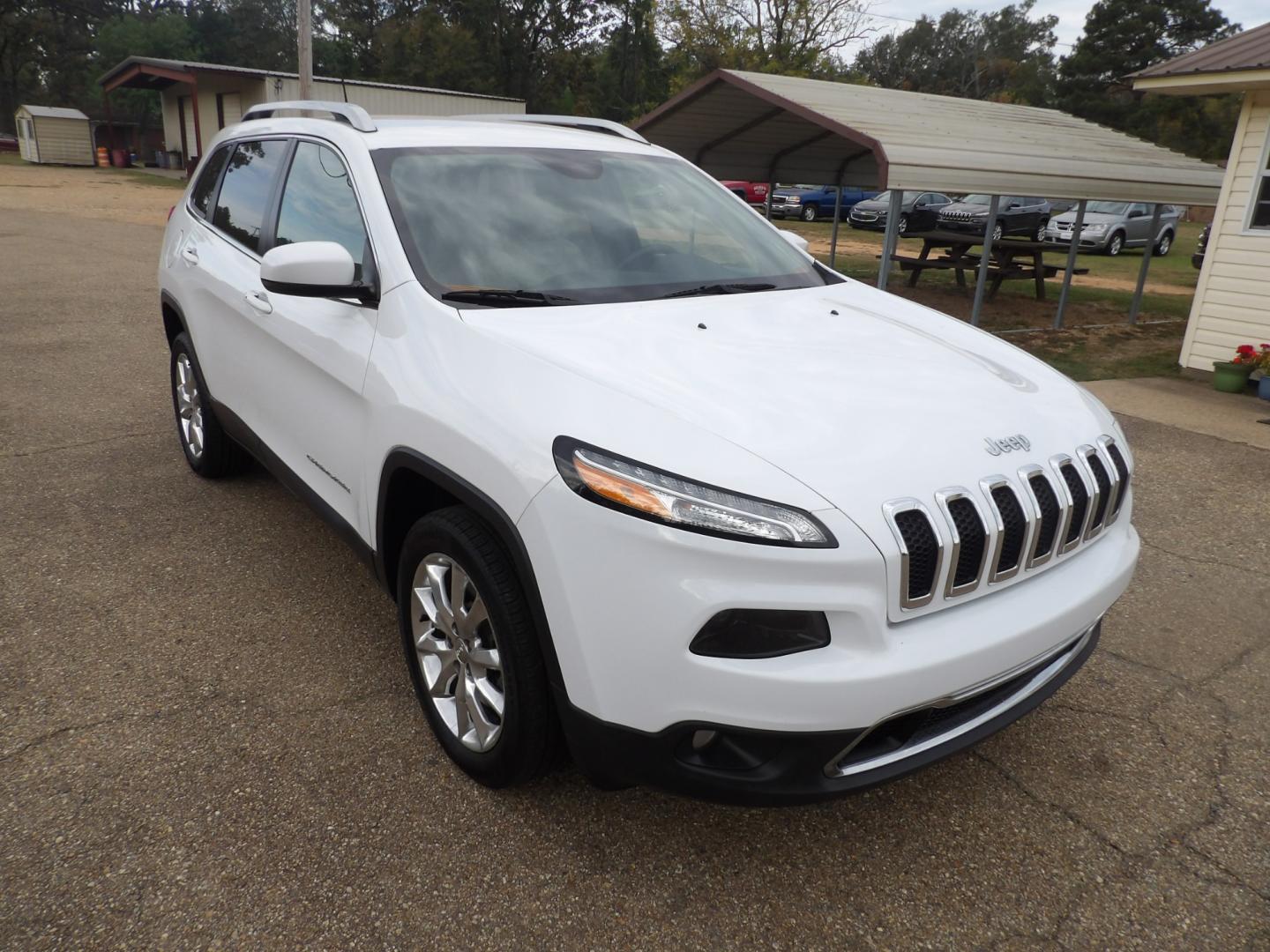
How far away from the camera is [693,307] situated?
2879 millimetres

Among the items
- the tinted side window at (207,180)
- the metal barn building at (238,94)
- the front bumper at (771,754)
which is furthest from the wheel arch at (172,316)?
the metal barn building at (238,94)

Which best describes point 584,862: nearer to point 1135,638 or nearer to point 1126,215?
point 1135,638

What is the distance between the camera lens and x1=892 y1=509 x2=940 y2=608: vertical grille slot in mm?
1979

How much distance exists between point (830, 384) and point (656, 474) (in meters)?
0.65

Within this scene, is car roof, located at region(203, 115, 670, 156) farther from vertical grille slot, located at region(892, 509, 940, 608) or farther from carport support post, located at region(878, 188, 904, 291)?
carport support post, located at region(878, 188, 904, 291)

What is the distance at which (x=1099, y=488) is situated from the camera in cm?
244

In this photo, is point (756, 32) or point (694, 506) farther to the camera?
point (756, 32)

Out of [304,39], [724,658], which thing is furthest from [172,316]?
[304,39]

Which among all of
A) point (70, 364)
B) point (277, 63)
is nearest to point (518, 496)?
point (70, 364)

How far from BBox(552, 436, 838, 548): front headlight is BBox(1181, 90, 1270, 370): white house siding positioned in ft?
28.5

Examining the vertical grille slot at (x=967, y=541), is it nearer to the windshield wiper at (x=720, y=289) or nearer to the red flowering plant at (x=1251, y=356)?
the windshield wiper at (x=720, y=289)

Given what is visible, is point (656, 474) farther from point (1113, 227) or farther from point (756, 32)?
point (756, 32)

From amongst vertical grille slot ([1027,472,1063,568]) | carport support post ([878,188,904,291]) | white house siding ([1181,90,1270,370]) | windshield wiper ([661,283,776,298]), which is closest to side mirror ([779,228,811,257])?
windshield wiper ([661,283,776,298])

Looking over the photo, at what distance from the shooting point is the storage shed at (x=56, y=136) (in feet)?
124
